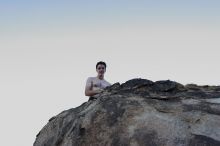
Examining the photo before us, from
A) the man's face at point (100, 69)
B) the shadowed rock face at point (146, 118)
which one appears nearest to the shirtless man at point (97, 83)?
the man's face at point (100, 69)

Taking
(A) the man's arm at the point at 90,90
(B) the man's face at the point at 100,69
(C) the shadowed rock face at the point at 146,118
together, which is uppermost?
(B) the man's face at the point at 100,69

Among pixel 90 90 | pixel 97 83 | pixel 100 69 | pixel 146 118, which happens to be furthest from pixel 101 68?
pixel 146 118

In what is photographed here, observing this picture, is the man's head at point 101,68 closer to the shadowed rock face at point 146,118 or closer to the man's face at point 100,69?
the man's face at point 100,69

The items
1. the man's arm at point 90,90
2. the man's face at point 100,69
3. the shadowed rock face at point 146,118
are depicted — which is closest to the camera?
the shadowed rock face at point 146,118

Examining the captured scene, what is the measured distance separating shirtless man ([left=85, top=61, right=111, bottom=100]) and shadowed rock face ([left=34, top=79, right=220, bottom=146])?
0.87 m

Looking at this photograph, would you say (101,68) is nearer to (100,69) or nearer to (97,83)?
(100,69)

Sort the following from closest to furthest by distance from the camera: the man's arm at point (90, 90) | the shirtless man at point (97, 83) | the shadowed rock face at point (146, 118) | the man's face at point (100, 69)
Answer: the shadowed rock face at point (146, 118) → the man's arm at point (90, 90) → the shirtless man at point (97, 83) → the man's face at point (100, 69)

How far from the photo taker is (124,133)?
11008 mm

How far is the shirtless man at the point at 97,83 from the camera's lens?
553 inches

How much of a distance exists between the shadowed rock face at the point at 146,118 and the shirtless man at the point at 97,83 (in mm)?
866

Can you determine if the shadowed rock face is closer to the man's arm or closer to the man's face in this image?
the man's arm

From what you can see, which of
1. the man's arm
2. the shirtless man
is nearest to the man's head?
the shirtless man

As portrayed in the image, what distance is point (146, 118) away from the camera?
1116 centimetres

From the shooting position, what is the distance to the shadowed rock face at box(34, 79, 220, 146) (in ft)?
35.1
